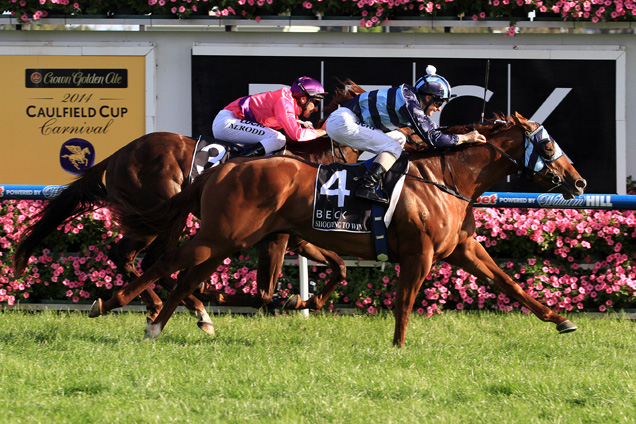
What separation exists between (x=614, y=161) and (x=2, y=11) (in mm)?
7137

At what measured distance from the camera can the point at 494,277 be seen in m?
5.83

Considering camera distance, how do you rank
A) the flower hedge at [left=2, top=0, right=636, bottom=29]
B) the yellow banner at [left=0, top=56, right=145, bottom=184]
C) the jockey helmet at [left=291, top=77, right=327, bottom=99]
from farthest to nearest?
the yellow banner at [left=0, top=56, right=145, bottom=184] → the flower hedge at [left=2, top=0, right=636, bottom=29] → the jockey helmet at [left=291, top=77, right=327, bottom=99]

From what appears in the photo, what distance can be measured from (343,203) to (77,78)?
5.09 m

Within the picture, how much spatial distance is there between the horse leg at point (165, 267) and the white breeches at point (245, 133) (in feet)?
4.38

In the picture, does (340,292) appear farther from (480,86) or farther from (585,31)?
(585,31)

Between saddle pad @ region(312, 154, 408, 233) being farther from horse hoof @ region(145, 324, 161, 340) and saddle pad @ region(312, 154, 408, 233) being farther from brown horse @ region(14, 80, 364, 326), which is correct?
horse hoof @ region(145, 324, 161, 340)

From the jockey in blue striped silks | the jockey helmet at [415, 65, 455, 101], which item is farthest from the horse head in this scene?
the jockey helmet at [415, 65, 455, 101]

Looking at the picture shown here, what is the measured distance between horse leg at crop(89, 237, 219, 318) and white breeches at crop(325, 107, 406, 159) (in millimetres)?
1272

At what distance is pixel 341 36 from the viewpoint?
9102 mm

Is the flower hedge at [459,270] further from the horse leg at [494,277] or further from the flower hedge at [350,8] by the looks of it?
the flower hedge at [350,8]

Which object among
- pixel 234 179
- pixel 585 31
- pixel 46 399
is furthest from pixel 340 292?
pixel 585 31

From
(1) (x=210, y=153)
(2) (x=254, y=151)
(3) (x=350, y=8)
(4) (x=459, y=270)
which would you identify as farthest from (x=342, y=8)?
(4) (x=459, y=270)

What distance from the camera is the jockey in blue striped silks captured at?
5.29m

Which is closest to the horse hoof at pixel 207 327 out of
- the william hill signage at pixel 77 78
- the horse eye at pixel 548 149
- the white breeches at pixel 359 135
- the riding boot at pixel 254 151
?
the riding boot at pixel 254 151
